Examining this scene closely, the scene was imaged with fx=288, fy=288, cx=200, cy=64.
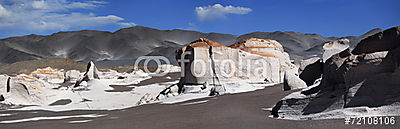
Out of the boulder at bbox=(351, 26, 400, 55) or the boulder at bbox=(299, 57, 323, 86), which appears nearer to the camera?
the boulder at bbox=(351, 26, 400, 55)

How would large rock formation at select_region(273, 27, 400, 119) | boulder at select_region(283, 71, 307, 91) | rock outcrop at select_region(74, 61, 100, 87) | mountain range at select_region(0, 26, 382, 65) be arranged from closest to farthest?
large rock formation at select_region(273, 27, 400, 119) → boulder at select_region(283, 71, 307, 91) → rock outcrop at select_region(74, 61, 100, 87) → mountain range at select_region(0, 26, 382, 65)

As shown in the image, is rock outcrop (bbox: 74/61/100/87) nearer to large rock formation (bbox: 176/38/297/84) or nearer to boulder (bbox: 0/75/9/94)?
boulder (bbox: 0/75/9/94)

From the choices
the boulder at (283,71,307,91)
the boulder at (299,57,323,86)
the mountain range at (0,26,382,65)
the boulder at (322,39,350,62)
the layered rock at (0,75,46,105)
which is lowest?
the layered rock at (0,75,46,105)

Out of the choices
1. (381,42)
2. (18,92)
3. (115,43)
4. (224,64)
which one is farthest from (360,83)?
(115,43)

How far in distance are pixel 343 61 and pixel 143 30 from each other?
107 metres

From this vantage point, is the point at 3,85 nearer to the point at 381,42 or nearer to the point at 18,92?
the point at 18,92

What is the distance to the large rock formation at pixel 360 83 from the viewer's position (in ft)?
10.4

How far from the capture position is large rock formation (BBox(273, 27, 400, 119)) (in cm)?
318

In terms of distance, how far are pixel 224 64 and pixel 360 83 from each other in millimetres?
7390

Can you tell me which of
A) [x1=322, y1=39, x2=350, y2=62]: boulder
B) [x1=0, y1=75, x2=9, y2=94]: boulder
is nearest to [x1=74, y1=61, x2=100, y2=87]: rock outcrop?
[x1=0, y1=75, x2=9, y2=94]: boulder

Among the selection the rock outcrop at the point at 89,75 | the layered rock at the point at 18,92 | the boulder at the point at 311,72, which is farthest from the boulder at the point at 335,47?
the rock outcrop at the point at 89,75

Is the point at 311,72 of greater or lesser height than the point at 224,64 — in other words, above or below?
below

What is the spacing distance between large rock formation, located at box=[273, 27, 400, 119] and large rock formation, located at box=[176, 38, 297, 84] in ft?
21.5

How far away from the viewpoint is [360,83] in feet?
11.3
